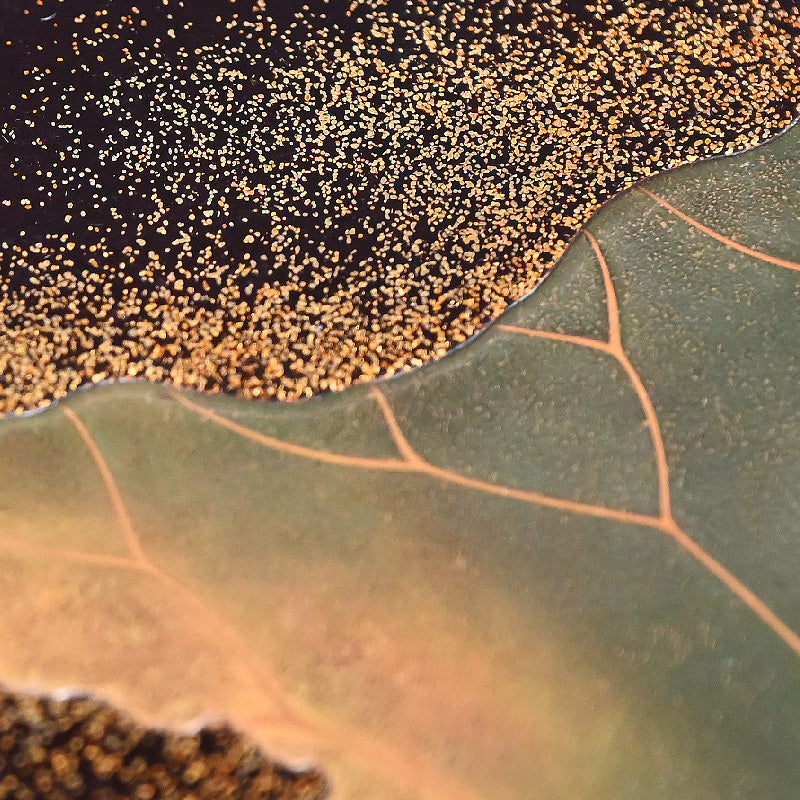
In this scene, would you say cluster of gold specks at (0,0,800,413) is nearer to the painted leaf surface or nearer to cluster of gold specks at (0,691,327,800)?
the painted leaf surface

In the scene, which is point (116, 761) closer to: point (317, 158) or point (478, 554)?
point (478, 554)

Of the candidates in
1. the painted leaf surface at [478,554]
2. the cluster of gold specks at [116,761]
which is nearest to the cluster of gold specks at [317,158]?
the painted leaf surface at [478,554]

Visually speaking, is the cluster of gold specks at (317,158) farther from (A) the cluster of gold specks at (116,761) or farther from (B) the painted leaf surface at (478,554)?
(A) the cluster of gold specks at (116,761)

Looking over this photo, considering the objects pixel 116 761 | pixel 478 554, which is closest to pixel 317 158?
pixel 478 554

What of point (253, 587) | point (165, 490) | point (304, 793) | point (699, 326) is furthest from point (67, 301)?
point (699, 326)

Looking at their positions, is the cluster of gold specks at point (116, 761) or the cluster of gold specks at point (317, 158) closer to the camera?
the cluster of gold specks at point (116, 761)
